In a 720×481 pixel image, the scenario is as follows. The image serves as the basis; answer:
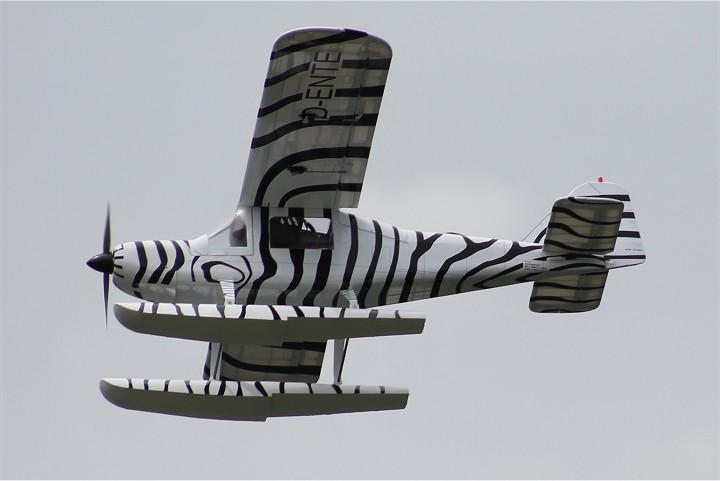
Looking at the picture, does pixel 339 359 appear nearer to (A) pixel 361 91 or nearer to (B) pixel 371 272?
(B) pixel 371 272

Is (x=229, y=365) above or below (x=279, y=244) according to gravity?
below

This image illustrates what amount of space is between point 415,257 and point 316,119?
276 cm

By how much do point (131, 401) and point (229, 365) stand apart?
157 inches

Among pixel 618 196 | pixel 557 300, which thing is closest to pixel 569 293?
pixel 557 300

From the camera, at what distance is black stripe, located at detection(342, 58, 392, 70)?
20.1 m

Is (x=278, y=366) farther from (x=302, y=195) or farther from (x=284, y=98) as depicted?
(x=284, y=98)

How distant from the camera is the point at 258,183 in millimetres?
21297

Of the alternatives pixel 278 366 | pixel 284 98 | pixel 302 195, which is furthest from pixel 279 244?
pixel 278 366

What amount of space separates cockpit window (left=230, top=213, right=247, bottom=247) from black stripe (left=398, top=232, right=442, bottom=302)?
2.45 metres

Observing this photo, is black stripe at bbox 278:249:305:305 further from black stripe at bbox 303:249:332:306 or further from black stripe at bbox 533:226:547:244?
black stripe at bbox 533:226:547:244

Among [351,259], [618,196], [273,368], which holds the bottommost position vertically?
[273,368]

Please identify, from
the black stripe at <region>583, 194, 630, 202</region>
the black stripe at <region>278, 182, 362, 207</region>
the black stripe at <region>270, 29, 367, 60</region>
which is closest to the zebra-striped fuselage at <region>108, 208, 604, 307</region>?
the black stripe at <region>278, 182, 362, 207</region>

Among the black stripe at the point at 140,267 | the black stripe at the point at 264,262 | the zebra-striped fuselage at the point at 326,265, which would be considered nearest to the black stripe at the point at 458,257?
the zebra-striped fuselage at the point at 326,265

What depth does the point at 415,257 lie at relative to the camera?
22.1 metres
